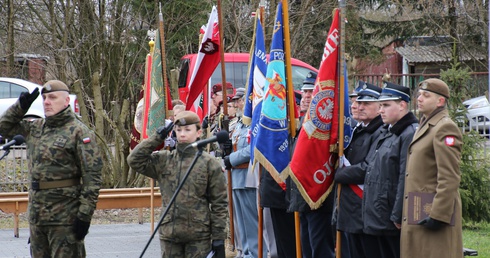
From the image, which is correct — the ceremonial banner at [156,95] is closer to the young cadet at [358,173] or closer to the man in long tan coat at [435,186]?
the young cadet at [358,173]

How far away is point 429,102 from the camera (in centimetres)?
640

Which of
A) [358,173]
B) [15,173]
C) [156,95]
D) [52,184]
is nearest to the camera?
[358,173]

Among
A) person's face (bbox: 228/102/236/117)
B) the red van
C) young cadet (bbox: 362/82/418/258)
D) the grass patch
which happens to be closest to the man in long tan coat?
young cadet (bbox: 362/82/418/258)

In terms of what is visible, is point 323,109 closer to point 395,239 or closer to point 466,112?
point 395,239

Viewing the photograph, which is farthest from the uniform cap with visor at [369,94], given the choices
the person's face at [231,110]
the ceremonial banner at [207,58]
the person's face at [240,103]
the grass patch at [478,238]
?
the ceremonial banner at [207,58]

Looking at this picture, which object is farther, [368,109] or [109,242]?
[109,242]

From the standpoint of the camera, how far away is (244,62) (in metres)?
20.7

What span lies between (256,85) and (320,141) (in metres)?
1.59

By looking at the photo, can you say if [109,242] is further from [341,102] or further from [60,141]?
[341,102]

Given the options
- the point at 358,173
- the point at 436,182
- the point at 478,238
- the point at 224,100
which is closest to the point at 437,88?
the point at 436,182

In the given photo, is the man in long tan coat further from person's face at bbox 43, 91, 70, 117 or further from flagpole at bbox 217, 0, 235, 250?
flagpole at bbox 217, 0, 235, 250

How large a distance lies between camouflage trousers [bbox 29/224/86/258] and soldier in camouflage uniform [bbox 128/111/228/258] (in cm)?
83

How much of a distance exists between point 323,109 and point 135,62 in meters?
17.3

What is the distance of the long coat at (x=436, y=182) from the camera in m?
6.04
